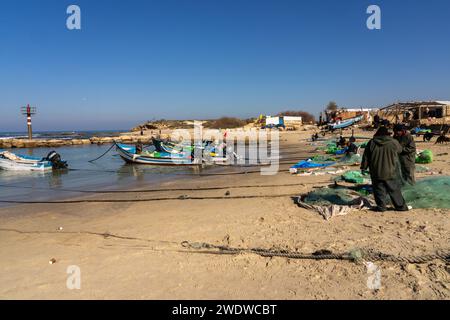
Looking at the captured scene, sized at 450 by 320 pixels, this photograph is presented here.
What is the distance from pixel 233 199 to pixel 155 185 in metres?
5.89

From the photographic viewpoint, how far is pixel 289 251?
16.1 feet

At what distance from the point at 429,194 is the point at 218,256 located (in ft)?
15.6

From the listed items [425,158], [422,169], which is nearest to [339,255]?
[422,169]

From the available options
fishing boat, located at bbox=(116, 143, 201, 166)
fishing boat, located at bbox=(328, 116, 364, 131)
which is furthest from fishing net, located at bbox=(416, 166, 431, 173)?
fishing boat, located at bbox=(328, 116, 364, 131)

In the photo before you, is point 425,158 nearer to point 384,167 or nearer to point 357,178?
point 357,178

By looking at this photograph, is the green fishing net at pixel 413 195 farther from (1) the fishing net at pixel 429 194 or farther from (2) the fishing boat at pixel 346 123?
(2) the fishing boat at pixel 346 123

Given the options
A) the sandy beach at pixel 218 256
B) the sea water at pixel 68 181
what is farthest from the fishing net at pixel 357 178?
the sea water at pixel 68 181

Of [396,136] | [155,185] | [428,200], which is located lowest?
[155,185]

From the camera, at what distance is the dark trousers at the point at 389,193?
6371 mm

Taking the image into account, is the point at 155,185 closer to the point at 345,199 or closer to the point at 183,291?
the point at 345,199

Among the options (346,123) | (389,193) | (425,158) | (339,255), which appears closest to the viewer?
(339,255)

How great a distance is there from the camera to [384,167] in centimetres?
631

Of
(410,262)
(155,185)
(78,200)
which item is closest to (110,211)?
(78,200)

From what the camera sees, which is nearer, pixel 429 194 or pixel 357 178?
pixel 429 194
